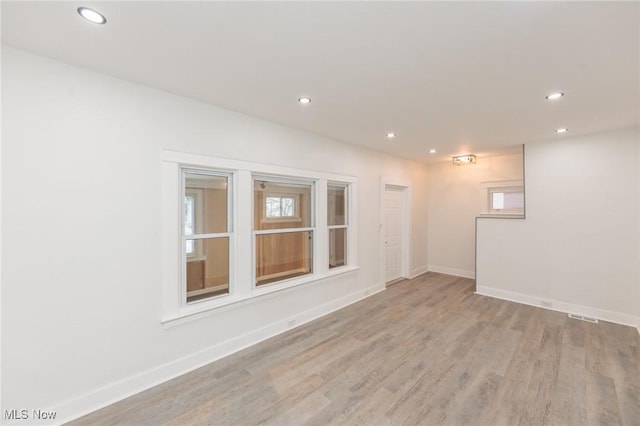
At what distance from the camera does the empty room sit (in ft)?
Answer: 5.35

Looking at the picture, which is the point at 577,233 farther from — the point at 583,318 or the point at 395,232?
the point at 395,232

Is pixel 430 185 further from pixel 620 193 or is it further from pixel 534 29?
pixel 534 29

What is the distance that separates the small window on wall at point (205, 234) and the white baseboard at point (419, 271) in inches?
168

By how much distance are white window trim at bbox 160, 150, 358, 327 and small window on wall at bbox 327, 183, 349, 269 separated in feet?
0.61

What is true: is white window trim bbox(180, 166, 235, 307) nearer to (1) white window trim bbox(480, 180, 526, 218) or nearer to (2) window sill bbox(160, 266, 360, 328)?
(2) window sill bbox(160, 266, 360, 328)

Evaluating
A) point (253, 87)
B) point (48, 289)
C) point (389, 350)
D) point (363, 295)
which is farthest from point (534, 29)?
point (363, 295)

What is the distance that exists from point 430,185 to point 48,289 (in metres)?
6.43

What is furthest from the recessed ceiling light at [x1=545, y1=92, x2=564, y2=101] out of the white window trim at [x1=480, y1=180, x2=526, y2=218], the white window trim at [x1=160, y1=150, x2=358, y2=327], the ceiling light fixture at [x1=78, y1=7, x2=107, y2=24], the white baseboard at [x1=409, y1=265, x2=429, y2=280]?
the white baseboard at [x1=409, y1=265, x2=429, y2=280]

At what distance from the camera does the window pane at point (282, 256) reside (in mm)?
3304

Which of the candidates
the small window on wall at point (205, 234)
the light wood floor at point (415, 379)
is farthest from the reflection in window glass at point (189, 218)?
the light wood floor at point (415, 379)

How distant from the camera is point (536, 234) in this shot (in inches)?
165

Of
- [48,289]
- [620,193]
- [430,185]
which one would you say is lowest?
[48,289]

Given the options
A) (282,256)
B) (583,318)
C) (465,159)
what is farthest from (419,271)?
(282,256)
